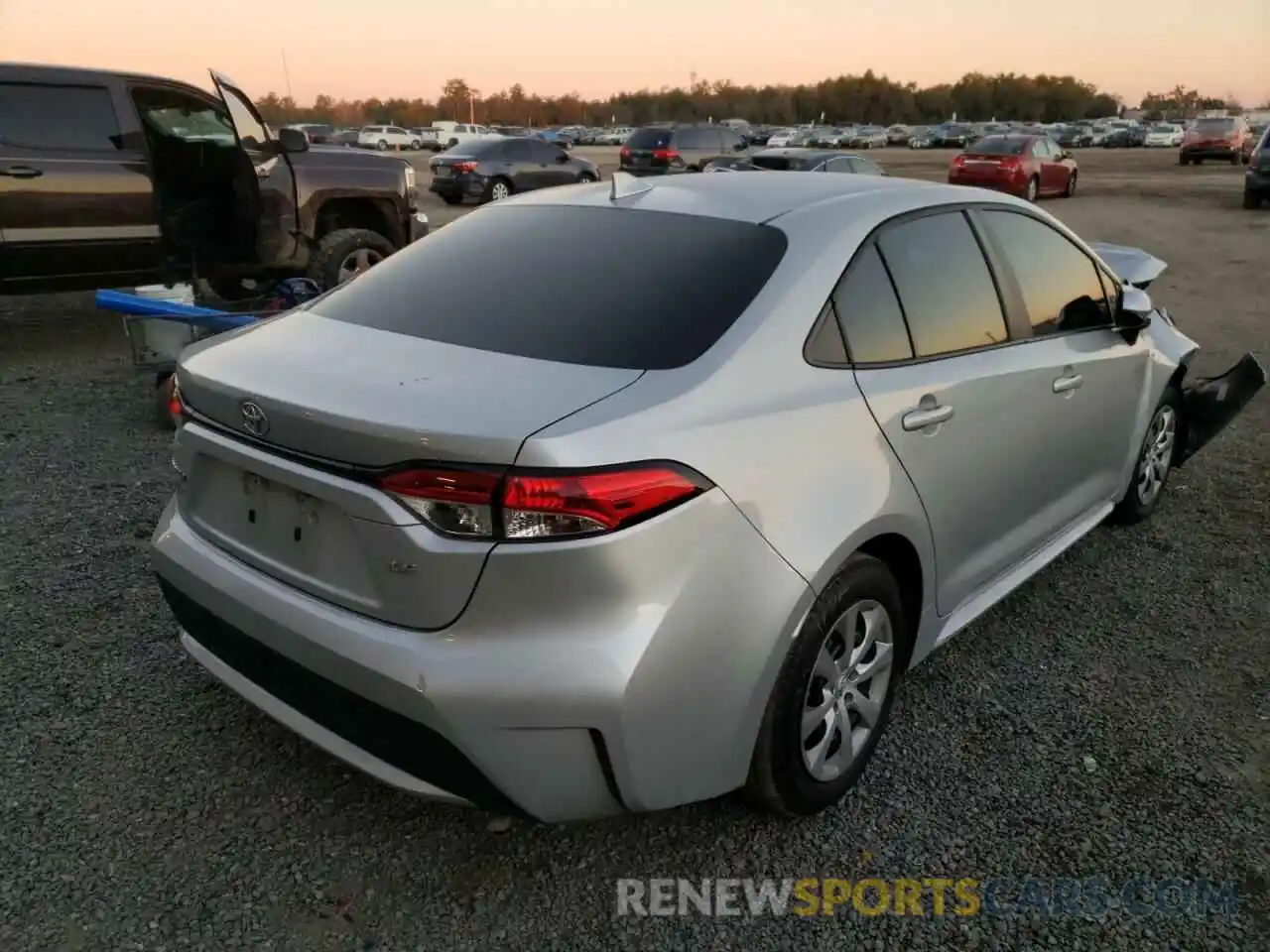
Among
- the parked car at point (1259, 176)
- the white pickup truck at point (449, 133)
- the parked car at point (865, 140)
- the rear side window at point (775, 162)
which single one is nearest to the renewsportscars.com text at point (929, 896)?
the rear side window at point (775, 162)

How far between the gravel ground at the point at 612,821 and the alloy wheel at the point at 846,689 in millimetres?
197

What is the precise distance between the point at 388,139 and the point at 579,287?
59.0m

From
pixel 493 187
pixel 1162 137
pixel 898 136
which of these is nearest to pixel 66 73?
pixel 493 187

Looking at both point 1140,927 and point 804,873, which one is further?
point 804,873

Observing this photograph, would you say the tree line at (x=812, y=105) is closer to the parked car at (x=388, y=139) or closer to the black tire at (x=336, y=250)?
the parked car at (x=388, y=139)

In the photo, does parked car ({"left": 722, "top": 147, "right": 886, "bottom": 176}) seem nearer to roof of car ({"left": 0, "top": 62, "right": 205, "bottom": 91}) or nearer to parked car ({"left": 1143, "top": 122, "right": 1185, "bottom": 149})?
roof of car ({"left": 0, "top": 62, "right": 205, "bottom": 91})

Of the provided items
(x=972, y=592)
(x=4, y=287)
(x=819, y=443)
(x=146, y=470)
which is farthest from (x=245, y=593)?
(x=4, y=287)

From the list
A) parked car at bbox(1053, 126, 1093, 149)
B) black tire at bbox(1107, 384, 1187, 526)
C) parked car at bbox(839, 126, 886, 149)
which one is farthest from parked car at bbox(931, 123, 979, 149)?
black tire at bbox(1107, 384, 1187, 526)

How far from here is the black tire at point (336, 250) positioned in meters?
7.60

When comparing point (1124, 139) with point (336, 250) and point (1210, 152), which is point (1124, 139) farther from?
point (336, 250)

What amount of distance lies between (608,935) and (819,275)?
67.0 inches

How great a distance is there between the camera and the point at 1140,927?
2357 mm

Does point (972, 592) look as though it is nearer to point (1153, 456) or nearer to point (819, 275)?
point (819, 275)

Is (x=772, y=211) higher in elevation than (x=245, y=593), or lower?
higher
